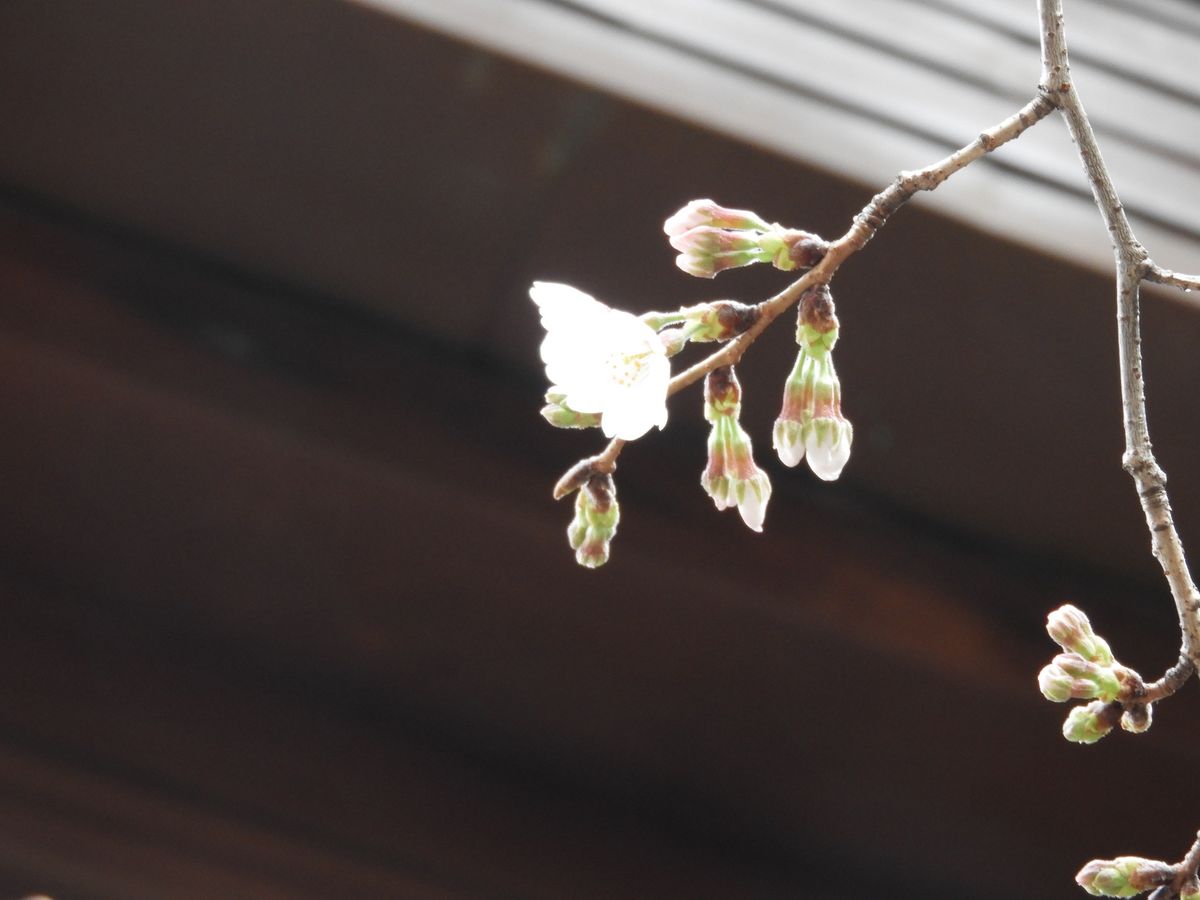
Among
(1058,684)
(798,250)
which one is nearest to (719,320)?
(798,250)

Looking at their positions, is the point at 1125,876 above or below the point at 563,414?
below

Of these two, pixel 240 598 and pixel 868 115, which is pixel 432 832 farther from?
pixel 868 115

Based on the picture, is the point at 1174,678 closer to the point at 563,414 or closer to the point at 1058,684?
the point at 1058,684

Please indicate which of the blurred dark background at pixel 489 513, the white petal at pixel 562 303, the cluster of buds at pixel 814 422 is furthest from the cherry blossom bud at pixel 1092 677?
the blurred dark background at pixel 489 513

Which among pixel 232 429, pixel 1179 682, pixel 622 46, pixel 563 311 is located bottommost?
pixel 1179 682

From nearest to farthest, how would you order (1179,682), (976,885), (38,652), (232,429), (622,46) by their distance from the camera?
(1179,682) < (622,46) < (232,429) < (38,652) < (976,885)

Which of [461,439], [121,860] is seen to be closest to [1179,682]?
[461,439]
